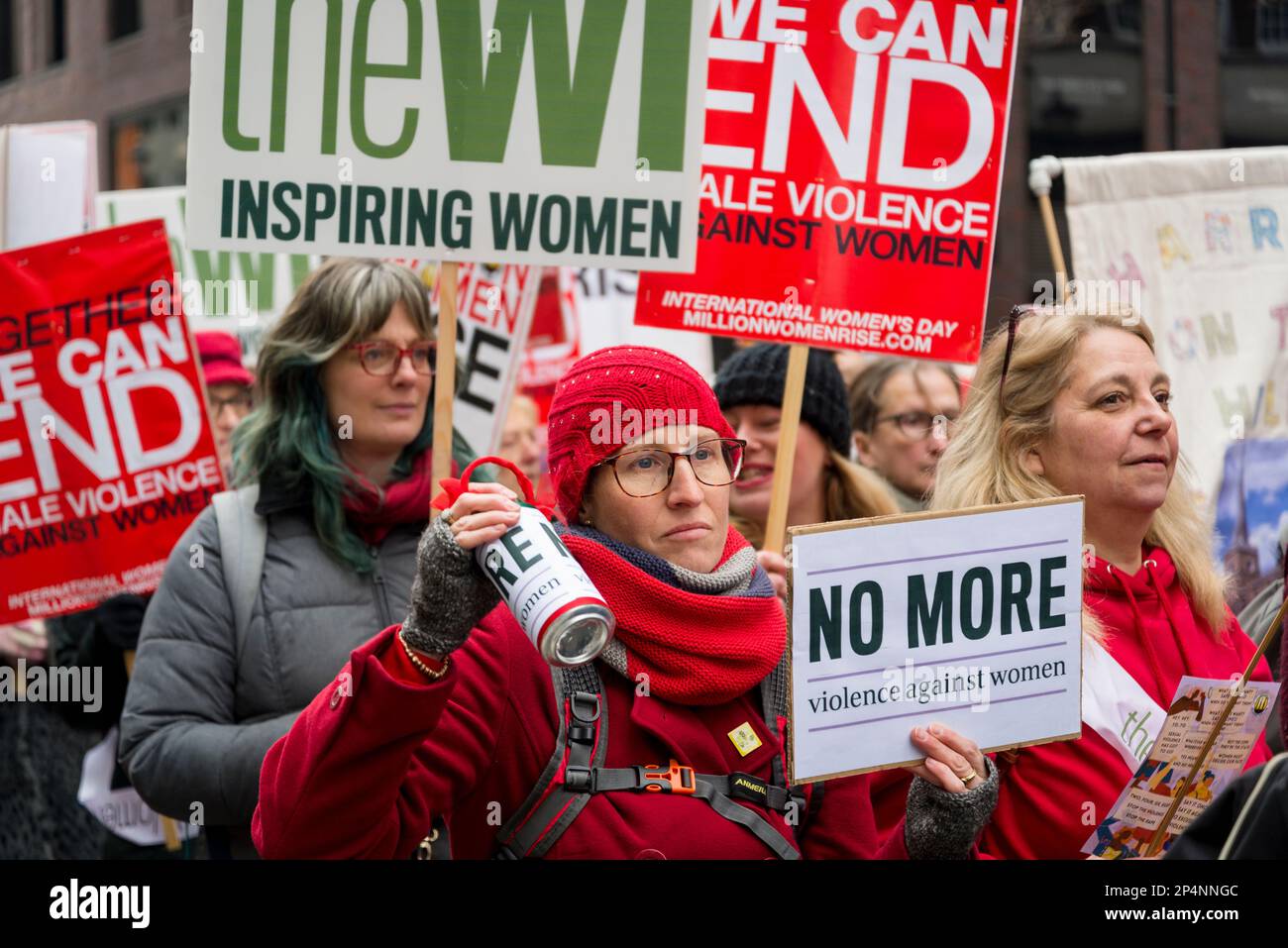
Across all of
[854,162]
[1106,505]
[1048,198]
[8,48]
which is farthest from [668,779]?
[8,48]

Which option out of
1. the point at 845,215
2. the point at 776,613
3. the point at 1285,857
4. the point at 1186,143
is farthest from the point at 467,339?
the point at 1186,143

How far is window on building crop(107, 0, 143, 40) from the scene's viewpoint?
80.6 feet

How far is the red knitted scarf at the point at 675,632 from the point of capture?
2539 mm

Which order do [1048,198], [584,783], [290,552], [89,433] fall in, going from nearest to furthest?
[584,783], [290,552], [89,433], [1048,198]

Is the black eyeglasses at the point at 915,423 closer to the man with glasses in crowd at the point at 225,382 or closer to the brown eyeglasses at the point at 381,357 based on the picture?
the brown eyeglasses at the point at 381,357

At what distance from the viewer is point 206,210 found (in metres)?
3.36

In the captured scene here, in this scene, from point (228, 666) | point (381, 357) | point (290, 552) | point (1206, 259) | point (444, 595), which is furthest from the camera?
point (1206, 259)

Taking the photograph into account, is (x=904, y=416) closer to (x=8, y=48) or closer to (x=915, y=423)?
(x=915, y=423)

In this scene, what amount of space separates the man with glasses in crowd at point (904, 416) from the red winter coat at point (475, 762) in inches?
101

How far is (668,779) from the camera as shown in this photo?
252 cm

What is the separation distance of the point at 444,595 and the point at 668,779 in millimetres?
477

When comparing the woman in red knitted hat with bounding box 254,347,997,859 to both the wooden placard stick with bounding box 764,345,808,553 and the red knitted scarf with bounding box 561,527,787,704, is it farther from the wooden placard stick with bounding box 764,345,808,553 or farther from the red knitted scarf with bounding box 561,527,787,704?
the wooden placard stick with bounding box 764,345,808,553

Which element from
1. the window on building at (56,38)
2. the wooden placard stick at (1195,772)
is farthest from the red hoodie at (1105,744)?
the window on building at (56,38)
